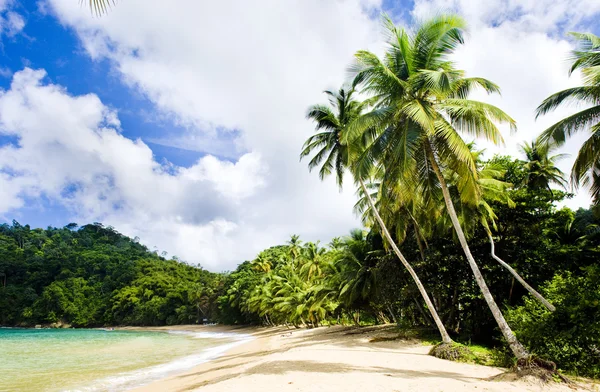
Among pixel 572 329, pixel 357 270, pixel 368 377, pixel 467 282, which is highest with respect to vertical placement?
pixel 357 270

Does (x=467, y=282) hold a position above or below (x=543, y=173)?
below

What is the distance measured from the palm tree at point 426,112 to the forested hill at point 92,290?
187 ft

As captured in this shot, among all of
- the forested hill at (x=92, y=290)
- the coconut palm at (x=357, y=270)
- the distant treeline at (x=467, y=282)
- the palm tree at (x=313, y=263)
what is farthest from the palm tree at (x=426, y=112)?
the forested hill at (x=92, y=290)

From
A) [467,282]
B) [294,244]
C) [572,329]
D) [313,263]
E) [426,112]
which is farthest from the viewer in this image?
[294,244]


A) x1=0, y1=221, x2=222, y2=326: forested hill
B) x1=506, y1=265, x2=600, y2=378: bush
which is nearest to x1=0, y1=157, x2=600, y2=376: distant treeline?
x1=506, y1=265, x2=600, y2=378: bush

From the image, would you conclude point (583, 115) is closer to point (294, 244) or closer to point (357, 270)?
point (357, 270)

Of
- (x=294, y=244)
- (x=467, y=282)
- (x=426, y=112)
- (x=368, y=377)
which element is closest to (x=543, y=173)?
(x=467, y=282)

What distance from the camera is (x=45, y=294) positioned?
212 feet

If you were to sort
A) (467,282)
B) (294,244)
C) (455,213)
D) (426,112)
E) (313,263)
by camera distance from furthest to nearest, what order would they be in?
(294,244), (313,263), (467,282), (455,213), (426,112)

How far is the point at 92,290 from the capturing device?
70250 millimetres

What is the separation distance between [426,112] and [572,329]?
6743mm

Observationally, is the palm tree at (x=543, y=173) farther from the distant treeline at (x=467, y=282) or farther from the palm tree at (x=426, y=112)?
the palm tree at (x=426, y=112)

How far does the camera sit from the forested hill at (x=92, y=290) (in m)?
65.1

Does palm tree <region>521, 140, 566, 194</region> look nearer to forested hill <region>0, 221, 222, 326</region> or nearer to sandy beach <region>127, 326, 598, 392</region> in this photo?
sandy beach <region>127, 326, 598, 392</region>
